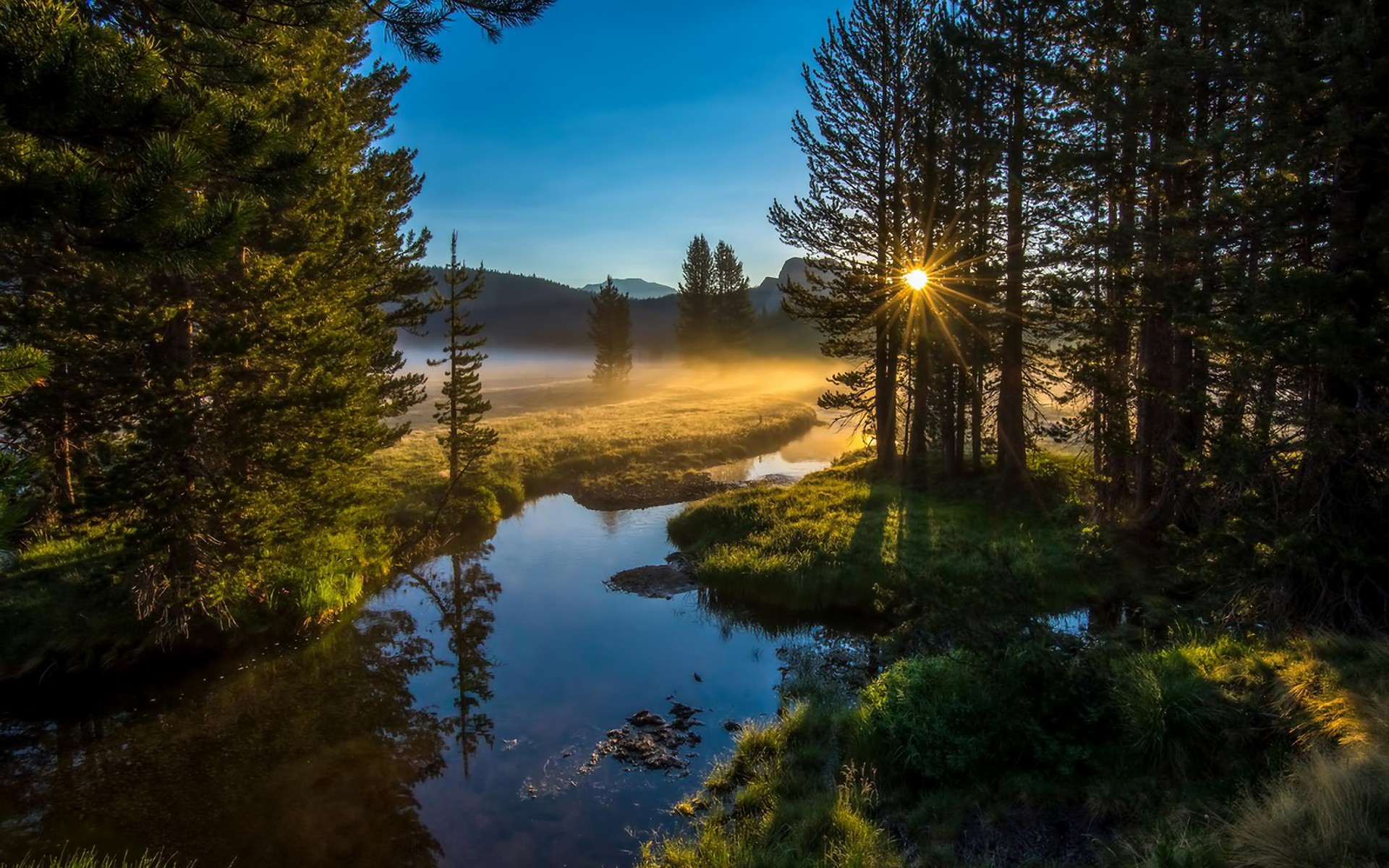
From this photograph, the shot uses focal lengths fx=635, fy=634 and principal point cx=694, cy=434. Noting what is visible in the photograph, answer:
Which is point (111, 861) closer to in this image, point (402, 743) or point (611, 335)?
point (402, 743)

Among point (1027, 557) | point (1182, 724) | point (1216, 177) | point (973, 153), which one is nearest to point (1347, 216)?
point (1216, 177)

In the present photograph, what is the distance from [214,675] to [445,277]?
15.5 metres

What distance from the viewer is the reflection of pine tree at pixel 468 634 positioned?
35.6 ft

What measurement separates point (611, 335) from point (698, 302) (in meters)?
11.0

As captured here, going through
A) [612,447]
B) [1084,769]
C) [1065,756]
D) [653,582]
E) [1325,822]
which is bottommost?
[653,582]

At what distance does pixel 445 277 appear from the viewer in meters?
23.7

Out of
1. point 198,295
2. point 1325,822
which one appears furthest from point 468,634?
point 1325,822

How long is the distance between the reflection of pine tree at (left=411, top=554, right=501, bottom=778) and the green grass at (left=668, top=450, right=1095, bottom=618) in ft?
19.4

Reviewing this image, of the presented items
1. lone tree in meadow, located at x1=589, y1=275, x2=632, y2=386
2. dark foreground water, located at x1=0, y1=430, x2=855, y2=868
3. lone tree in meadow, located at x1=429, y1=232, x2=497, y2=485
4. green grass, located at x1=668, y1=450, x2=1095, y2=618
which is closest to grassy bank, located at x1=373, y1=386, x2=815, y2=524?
lone tree in meadow, located at x1=429, y1=232, x2=497, y2=485

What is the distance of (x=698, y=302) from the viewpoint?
74062mm

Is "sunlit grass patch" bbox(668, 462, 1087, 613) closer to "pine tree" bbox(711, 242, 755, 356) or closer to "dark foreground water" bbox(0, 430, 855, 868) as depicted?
"dark foreground water" bbox(0, 430, 855, 868)

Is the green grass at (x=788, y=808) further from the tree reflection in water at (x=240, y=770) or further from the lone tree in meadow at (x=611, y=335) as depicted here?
the lone tree in meadow at (x=611, y=335)

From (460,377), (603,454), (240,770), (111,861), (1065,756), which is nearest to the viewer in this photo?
(111,861)

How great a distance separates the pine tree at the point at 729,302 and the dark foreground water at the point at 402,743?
5965 centimetres
